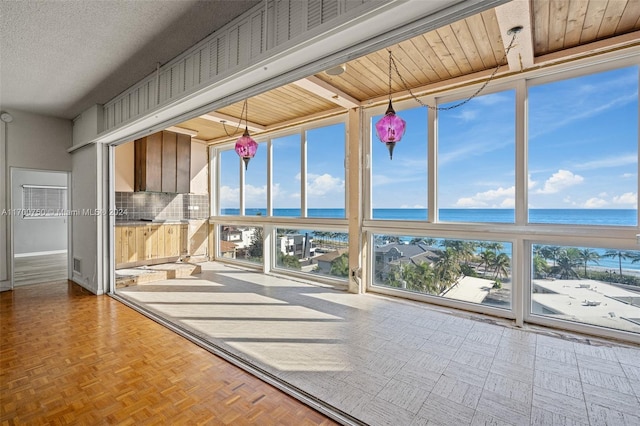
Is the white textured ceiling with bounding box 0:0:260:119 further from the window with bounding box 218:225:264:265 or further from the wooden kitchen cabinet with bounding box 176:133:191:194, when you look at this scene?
the window with bounding box 218:225:264:265

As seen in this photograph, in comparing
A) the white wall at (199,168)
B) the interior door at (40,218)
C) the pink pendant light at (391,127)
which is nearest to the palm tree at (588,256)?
the pink pendant light at (391,127)

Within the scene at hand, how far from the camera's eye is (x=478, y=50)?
2928mm

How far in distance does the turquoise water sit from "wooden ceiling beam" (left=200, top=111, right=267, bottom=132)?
2032mm

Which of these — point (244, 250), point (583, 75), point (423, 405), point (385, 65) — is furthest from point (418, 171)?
point (244, 250)

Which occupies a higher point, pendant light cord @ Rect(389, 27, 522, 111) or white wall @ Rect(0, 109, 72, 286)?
pendant light cord @ Rect(389, 27, 522, 111)

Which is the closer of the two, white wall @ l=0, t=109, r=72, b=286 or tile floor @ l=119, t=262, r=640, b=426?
tile floor @ l=119, t=262, r=640, b=426

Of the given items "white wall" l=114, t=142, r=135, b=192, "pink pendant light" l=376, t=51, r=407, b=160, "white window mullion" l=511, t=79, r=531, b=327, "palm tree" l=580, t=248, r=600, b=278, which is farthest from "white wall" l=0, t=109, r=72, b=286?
"palm tree" l=580, t=248, r=600, b=278

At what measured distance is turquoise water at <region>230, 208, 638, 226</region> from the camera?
2873mm

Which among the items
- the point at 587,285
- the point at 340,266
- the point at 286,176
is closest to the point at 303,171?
the point at 286,176

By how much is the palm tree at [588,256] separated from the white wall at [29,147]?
7340 millimetres

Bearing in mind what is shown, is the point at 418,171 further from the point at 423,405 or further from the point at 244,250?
the point at 244,250

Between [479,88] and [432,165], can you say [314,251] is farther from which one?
[479,88]

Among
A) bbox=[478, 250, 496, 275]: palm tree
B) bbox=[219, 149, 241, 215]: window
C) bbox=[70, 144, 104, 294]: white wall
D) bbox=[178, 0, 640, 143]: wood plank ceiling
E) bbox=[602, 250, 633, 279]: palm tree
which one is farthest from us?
bbox=[219, 149, 241, 215]: window

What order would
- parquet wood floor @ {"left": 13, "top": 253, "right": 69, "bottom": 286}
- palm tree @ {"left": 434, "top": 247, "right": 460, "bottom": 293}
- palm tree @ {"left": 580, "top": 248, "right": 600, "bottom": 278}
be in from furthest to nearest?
parquet wood floor @ {"left": 13, "top": 253, "right": 69, "bottom": 286}
palm tree @ {"left": 434, "top": 247, "right": 460, "bottom": 293}
palm tree @ {"left": 580, "top": 248, "right": 600, "bottom": 278}
